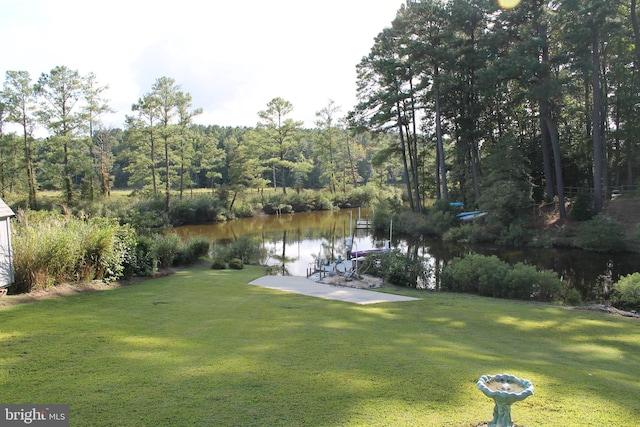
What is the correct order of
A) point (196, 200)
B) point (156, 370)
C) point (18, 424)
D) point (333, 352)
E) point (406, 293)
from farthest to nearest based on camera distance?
point (196, 200)
point (406, 293)
point (333, 352)
point (156, 370)
point (18, 424)

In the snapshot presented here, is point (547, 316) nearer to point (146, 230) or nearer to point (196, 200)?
point (146, 230)

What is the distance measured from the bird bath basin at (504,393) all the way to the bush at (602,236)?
807 inches

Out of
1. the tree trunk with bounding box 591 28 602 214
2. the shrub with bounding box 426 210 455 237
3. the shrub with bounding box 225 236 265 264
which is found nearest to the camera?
the shrub with bounding box 225 236 265 264

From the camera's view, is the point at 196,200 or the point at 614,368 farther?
the point at 196,200

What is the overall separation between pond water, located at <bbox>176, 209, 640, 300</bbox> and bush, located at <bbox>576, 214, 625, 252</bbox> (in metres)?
0.47

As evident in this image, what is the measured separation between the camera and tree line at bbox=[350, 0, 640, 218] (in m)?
21.9

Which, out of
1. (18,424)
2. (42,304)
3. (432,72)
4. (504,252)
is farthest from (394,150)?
(18,424)

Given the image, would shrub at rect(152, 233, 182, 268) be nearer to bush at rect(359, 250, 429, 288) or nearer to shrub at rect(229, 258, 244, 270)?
shrub at rect(229, 258, 244, 270)

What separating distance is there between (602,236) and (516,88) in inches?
444

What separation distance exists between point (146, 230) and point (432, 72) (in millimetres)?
21401

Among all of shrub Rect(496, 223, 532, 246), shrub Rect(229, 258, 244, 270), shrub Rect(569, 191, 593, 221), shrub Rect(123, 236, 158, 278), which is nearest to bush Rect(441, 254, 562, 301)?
shrub Rect(229, 258, 244, 270)

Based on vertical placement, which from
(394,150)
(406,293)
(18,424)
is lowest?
(406,293)

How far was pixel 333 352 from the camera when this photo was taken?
5.20 meters

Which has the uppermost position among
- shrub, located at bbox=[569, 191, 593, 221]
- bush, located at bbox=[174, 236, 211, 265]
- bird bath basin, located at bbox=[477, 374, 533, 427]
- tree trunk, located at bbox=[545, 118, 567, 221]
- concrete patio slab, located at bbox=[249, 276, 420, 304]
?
tree trunk, located at bbox=[545, 118, 567, 221]
